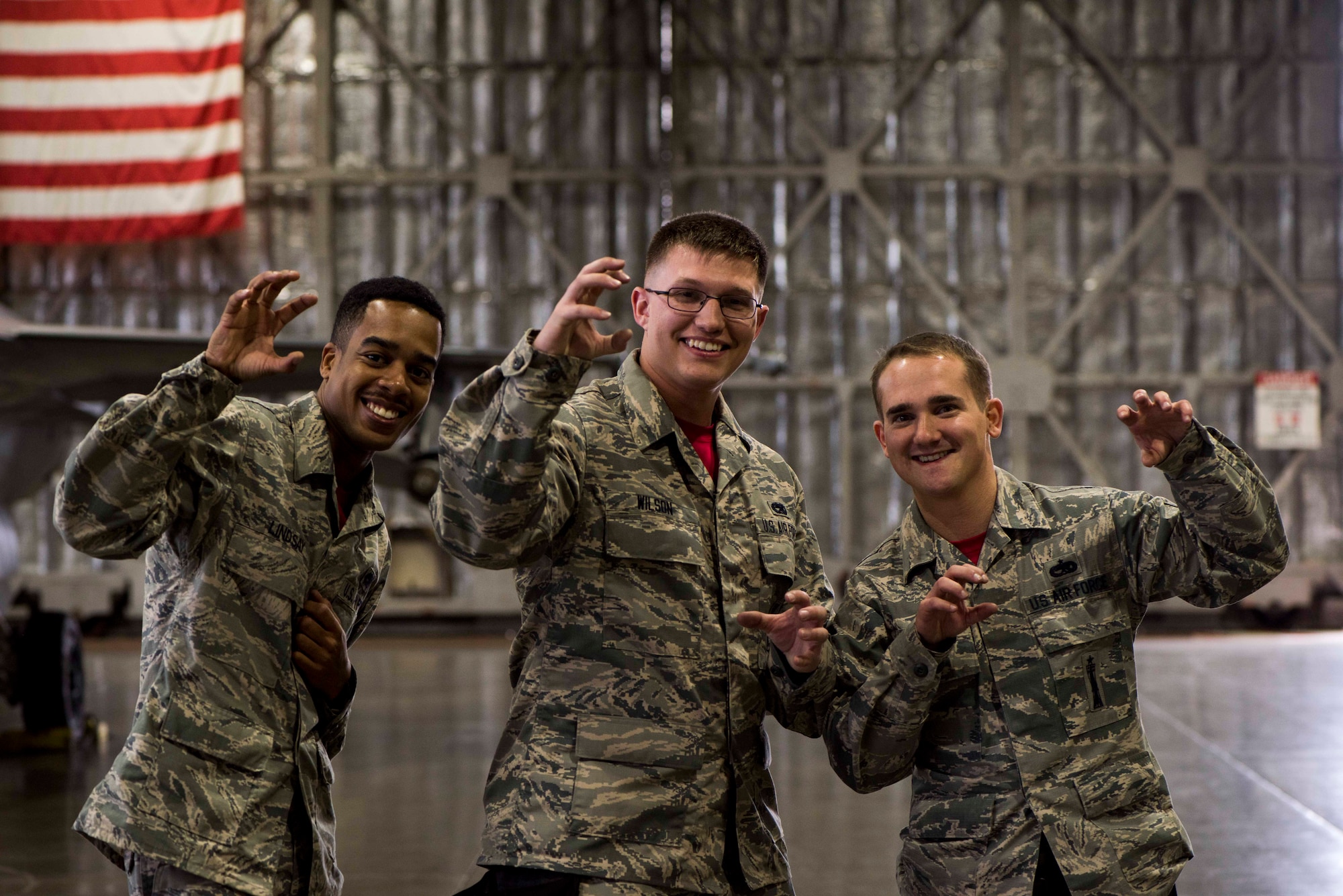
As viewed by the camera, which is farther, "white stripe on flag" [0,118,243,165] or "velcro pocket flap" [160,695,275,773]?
"white stripe on flag" [0,118,243,165]

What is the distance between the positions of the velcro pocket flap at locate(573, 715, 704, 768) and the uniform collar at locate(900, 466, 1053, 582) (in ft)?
2.31

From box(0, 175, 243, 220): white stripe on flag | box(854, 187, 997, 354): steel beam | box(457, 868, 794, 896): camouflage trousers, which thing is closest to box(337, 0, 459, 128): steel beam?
box(0, 175, 243, 220): white stripe on flag

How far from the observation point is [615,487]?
8.42ft

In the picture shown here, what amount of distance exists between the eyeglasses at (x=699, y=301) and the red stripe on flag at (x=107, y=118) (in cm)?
1381

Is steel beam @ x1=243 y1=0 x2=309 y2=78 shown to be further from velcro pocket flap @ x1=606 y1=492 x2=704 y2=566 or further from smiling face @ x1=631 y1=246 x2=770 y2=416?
velcro pocket flap @ x1=606 y1=492 x2=704 y2=566

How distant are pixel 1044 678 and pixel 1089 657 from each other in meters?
0.13

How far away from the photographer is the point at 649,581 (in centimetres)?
254

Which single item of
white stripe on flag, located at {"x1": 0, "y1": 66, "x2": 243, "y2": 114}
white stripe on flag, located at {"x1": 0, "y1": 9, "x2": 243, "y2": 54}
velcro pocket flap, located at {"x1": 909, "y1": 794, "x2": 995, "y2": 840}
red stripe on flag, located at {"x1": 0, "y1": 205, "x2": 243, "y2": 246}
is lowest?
velcro pocket flap, located at {"x1": 909, "y1": 794, "x2": 995, "y2": 840}

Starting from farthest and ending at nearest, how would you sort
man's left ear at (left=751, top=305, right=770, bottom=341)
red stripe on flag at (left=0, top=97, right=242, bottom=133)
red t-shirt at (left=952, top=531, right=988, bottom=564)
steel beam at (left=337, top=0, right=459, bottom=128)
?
steel beam at (left=337, top=0, right=459, bottom=128), red stripe on flag at (left=0, top=97, right=242, bottom=133), red t-shirt at (left=952, top=531, right=988, bottom=564), man's left ear at (left=751, top=305, right=770, bottom=341)

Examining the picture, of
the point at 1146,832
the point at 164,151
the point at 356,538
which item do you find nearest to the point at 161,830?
the point at 356,538

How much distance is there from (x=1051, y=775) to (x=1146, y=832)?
0.72ft

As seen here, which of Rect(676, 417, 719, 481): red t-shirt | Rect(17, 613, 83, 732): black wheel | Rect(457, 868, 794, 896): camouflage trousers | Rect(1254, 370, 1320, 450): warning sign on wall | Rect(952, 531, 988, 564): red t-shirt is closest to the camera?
Rect(457, 868, 794, 896): camouflage trousers

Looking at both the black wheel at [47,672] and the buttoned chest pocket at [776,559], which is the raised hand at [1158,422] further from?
the black wheel at [47,672]

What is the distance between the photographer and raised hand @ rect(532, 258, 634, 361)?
2.15 meters
